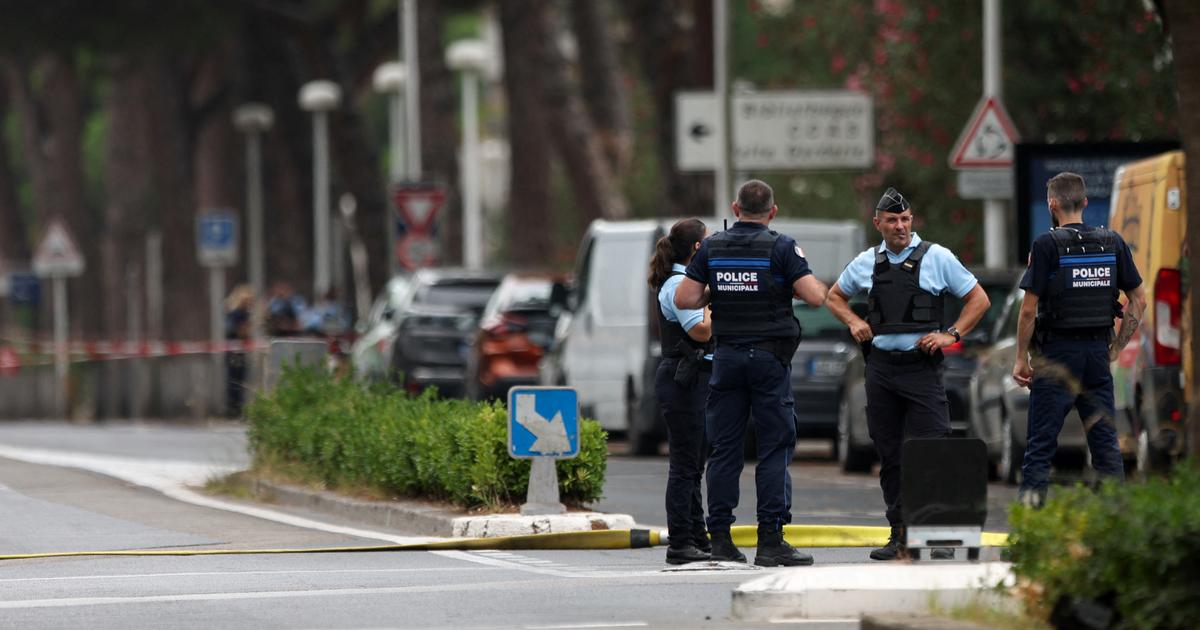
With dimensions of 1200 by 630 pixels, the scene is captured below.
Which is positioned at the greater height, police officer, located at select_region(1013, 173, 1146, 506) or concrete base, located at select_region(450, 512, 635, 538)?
police officer, located at select_region(1013, 173, 1146, 506)

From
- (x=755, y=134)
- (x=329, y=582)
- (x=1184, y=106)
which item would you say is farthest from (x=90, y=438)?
(x=1184, y=106)

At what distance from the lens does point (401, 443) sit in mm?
16344

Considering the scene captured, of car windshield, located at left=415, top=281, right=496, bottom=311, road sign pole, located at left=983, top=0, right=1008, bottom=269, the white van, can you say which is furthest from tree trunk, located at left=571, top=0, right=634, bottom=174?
the white van

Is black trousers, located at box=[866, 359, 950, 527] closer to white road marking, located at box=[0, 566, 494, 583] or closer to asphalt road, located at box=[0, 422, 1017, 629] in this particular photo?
asphalt road, located at box=[0, 422, 1017, 629]

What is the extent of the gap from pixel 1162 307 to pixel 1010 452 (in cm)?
249

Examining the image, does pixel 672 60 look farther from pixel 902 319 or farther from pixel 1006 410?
pixel 902 319

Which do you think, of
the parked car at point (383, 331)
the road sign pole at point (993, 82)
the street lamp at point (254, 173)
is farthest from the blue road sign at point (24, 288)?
the road sign pole at point (993, 82)

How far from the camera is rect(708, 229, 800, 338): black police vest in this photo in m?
12.6

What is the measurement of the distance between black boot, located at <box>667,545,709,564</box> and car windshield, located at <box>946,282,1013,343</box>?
689 centimetres

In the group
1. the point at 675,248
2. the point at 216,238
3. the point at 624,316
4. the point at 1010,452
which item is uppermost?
the point at 216,238

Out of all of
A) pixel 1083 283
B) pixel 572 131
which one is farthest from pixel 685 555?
pixel 572 131

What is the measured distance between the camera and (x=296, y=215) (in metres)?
44.2

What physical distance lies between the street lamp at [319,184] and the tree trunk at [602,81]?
399 centimetres

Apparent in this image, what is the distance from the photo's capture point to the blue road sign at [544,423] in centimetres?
1450
